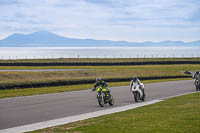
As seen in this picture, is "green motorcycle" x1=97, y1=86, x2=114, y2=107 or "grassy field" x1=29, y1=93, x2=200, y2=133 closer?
"grassy field" x1=29, y1=93, x2=200, y2=133

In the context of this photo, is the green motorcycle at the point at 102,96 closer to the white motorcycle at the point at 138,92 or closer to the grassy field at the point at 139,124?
the white motorcycle at the point at 138,92

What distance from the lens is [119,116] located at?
1422 cm

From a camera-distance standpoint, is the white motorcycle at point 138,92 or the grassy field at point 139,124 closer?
the grassy field at point 139,124

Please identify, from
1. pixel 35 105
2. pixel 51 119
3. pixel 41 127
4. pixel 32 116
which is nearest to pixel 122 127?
pixel 41 127

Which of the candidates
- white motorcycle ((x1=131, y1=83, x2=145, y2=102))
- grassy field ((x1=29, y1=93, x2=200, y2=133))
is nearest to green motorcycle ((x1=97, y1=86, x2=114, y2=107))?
white motorcycle ((x1=131, y1=83, x2=145, y2=102))

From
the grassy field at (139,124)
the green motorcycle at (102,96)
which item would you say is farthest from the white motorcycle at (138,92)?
the grassy field at (139,124)

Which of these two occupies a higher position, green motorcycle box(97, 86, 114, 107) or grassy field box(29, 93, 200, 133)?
green motorcycle box(97, 86, 114, 107)

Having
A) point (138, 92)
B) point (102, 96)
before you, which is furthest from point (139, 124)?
point (138, 92)

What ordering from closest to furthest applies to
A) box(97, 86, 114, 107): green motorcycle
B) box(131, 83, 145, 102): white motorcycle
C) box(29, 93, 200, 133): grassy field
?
box(29, 93, 200, 133): grassy field < box(97, 86, 114, 107): green motorcycle < box(131, 83, 145, 102): white motorcycle

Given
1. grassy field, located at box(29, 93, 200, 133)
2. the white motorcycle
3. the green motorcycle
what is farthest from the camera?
the white motorcycle

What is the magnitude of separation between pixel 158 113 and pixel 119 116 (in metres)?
1.60

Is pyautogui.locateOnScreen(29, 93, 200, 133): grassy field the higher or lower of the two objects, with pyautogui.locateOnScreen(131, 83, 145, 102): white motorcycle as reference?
lower

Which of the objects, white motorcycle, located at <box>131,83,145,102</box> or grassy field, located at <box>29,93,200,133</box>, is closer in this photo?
grassy field, located at <box>29,93,200,133</box>

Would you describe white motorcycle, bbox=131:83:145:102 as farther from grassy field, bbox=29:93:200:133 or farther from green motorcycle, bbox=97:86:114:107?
grassy field, bbox=29:93:200:133
